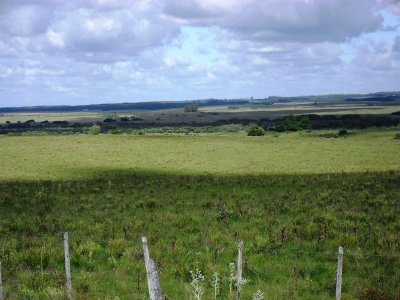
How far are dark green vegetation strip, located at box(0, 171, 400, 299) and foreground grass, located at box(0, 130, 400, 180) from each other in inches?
583

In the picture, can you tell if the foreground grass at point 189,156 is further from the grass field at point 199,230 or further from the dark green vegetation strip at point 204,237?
the dark green vegetation strip at point 204,237

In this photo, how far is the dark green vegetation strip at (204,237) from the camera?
38.6 ft

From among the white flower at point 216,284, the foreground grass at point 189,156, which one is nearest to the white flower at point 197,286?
the white flower at point 216,284

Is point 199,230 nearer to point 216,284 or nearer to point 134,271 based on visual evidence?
point 134,271

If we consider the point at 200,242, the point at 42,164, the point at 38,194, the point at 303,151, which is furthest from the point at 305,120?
the point at 200,242

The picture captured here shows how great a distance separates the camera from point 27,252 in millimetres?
14211

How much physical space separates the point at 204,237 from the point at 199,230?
1450 millimetres

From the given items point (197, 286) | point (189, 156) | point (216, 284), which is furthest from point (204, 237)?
point (189, 156)

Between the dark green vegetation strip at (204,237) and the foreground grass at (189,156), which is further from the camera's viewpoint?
the foreground grass at (189,156)

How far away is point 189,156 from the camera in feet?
188

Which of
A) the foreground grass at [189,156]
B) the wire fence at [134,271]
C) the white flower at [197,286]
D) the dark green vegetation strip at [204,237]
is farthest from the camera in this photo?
the foreground grass at [189,156]

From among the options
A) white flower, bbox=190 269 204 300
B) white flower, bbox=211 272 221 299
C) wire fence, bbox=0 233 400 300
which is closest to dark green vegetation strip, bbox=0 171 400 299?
wire fence, bbox=0 233 400 300

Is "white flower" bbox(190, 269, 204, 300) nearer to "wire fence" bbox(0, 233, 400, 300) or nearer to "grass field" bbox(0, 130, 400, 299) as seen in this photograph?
"grass field" bbox(0, 130, 400, 299)

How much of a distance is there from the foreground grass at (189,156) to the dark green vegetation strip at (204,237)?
583 inches
